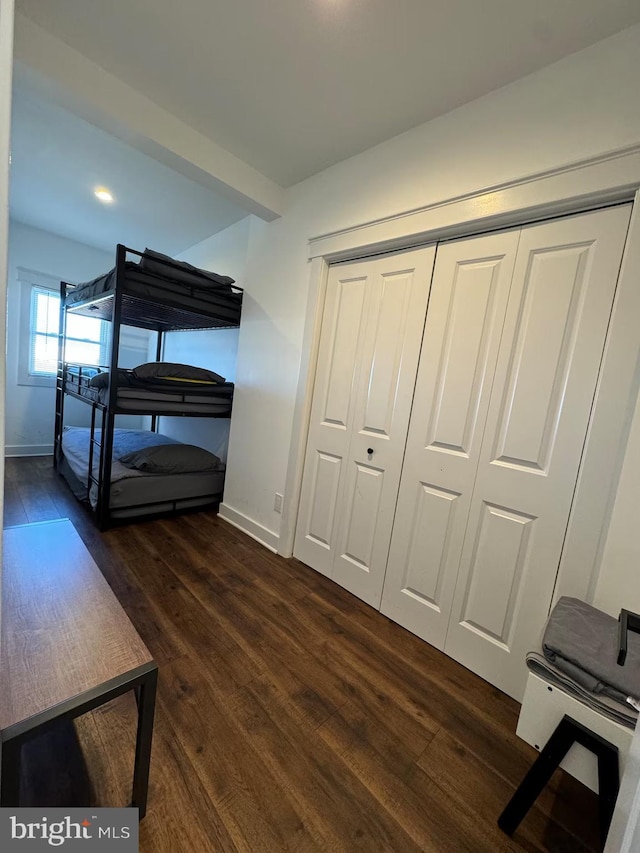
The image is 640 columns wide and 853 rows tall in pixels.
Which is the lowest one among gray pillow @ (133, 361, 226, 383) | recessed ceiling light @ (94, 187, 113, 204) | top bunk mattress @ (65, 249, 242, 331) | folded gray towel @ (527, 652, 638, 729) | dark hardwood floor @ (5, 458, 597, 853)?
dark hardwood floor @ (5, 458, 597, 853)

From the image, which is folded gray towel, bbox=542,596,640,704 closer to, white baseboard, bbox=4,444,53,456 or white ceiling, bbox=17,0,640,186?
white ceiling, bbox=17,0,640,186

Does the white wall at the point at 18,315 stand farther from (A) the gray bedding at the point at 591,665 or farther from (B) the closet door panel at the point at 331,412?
(A) the gray bedding at the point at 591,665

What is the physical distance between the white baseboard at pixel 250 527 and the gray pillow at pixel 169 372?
3.57ft

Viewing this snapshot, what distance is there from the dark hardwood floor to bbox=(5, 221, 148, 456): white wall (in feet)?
10.8

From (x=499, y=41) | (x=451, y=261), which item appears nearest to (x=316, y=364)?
(x=451, y=261)

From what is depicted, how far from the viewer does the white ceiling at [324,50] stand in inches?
46.7

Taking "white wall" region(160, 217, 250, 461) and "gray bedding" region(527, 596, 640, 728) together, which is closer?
"gray bedding" region(527, 596, 640, 728)

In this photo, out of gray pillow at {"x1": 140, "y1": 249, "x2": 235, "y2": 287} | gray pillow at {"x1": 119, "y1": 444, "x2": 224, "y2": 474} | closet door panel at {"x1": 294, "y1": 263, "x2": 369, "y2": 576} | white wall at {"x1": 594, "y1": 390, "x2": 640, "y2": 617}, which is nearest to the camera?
white wall at {"x1": 594, "y1": 390, "x2": 640, "y2": 617}

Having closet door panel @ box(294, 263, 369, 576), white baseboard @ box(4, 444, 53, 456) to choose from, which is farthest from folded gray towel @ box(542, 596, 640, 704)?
white baseboard @ box(4, 444, 53, 456)

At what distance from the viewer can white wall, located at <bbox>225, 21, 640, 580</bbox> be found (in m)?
1.20

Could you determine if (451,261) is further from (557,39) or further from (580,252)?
(557,39)

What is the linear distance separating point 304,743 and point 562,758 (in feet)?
2.51

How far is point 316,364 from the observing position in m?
2.18

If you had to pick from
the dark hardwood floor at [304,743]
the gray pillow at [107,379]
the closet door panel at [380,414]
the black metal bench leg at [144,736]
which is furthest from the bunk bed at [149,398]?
the black metal bench leg at [144,736]
